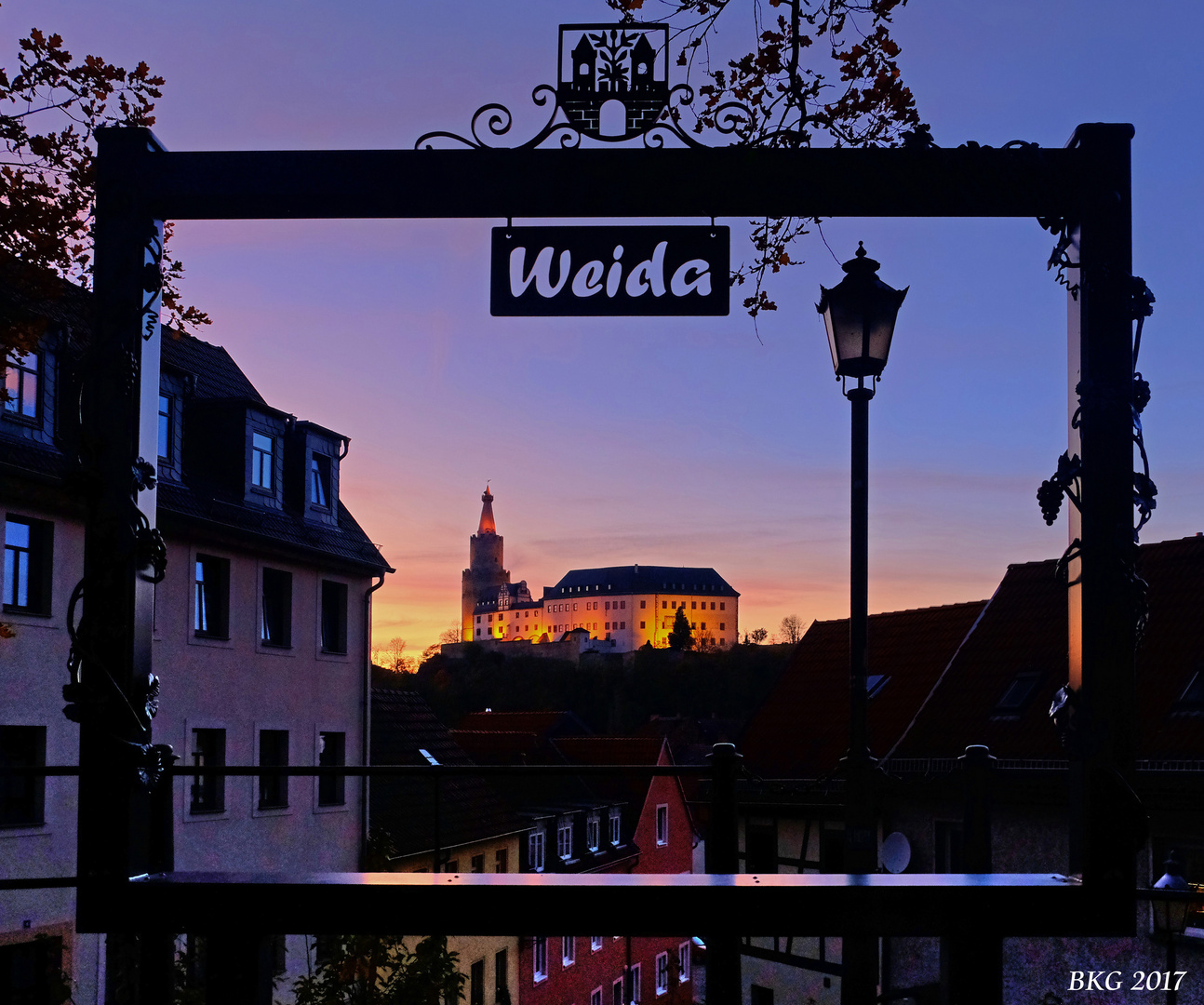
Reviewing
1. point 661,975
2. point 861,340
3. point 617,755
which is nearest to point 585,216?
point 861,340

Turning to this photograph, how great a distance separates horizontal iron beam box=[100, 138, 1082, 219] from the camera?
3.75 m

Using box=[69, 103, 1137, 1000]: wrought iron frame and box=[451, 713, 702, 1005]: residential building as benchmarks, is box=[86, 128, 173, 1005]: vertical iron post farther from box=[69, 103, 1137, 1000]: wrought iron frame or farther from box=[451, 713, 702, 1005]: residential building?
box=[451, 713, 702, 1005]: residential building

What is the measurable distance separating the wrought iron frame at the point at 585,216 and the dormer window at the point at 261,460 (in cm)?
2497

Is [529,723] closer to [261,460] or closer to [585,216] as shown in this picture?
[261,460]

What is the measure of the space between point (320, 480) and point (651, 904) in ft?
93.4

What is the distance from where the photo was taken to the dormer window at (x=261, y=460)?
28.2 m

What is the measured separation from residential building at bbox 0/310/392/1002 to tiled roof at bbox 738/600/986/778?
31.3ft

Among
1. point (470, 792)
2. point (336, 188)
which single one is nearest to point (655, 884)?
point (336, 188)

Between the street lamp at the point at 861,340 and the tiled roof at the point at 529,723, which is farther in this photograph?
the tiled roof at the point at 529,723

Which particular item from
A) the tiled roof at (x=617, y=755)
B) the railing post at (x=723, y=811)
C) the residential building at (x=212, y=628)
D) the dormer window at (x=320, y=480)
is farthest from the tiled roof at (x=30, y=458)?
the tiled roof at (x=617, y=755)

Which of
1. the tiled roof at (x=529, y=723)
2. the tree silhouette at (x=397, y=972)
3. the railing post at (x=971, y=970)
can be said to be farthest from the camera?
the tiled roof at (x=529, y=723)

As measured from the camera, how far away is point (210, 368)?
29.5 meters

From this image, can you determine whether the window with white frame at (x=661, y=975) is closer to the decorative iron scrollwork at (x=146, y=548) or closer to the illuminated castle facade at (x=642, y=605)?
the decorative iron scrollwork at (x=146, y=548)

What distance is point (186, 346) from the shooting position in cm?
2878
